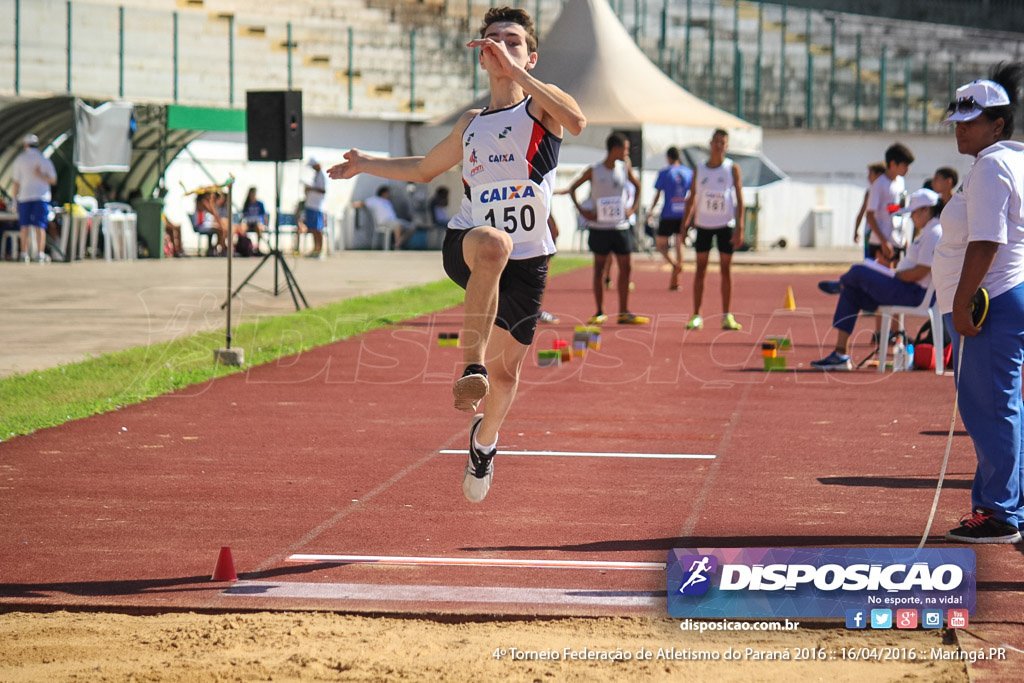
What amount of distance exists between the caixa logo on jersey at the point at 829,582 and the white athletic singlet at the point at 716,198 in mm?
10877

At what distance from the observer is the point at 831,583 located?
502cm

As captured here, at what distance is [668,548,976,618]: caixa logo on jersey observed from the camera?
5.00 meters

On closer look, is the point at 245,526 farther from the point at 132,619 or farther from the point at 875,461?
the point at 875,461

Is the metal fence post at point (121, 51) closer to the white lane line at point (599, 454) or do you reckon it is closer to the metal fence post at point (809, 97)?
the metal fence post at point (809, 97)

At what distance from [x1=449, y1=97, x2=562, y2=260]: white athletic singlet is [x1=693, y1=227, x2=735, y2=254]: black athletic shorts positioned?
31.5 ft

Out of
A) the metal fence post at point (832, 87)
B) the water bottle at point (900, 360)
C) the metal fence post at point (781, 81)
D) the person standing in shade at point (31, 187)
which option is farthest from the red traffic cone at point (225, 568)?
the metal fence post at point (832, 87)

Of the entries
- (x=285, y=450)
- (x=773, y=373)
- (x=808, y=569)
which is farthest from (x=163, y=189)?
(x=808, y=569)

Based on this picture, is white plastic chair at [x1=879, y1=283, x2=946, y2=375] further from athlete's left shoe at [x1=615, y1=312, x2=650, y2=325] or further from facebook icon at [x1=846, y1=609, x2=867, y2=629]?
facebook icon at [x1=846, y1=609, x2=867, y2=629]

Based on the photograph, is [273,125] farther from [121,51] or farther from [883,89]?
[883,89]

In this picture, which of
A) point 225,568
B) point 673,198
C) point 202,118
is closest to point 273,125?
point 673,198

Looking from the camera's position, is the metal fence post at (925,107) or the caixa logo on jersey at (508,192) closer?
the caixa logo on jersey at (508,192)

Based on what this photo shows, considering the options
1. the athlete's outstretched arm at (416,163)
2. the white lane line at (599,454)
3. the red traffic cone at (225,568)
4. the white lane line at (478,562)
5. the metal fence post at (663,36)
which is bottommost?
the white lane line at (599,454)

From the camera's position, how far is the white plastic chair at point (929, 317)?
1115cm

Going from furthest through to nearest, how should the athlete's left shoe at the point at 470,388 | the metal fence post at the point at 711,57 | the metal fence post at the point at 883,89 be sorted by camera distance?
the metal fence post at the point at 883,89 < the metal fence post at the point at 711,57 < the athlete's left shoe at the point at 470,388
